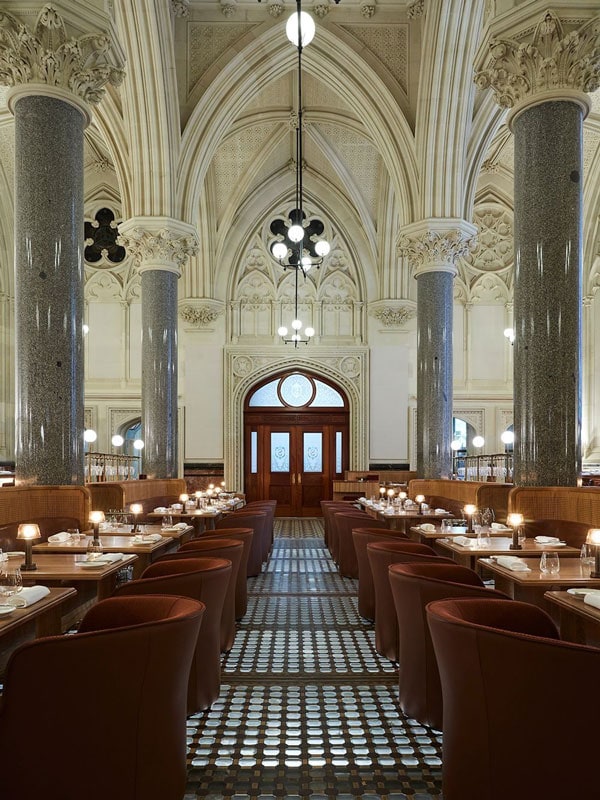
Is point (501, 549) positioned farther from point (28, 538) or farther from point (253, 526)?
point (253, 526)

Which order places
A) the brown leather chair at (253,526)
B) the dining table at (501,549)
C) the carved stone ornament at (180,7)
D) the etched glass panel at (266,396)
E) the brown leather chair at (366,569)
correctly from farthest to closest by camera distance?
the etched glass panel at (266,396)
the carved stone ornament at (180,7)
the brown leather chair at (253,526)
the brown leather chair at (366,569)
the dining table at (501,549)

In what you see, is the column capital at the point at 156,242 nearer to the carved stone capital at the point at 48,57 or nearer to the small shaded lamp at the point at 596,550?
the carved stone capital at the point at 48,57

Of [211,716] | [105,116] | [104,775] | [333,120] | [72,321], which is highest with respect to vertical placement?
[333,120]

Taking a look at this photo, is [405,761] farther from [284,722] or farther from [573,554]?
[573,554]

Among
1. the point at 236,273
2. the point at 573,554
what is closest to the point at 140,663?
the point at 573,554

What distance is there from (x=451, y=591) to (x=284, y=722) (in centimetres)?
130

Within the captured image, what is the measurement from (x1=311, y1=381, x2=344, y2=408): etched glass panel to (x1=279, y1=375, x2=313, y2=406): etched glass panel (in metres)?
0.23

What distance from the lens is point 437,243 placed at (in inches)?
526

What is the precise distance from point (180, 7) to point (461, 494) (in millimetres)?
10698

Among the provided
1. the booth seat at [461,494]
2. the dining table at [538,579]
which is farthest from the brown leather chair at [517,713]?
the booth seat at [461,494]

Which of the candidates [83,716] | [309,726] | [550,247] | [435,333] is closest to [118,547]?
[309,726]

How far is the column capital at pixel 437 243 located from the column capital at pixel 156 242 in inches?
165

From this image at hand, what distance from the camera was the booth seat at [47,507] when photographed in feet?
21.4

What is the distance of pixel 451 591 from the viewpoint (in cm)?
381
